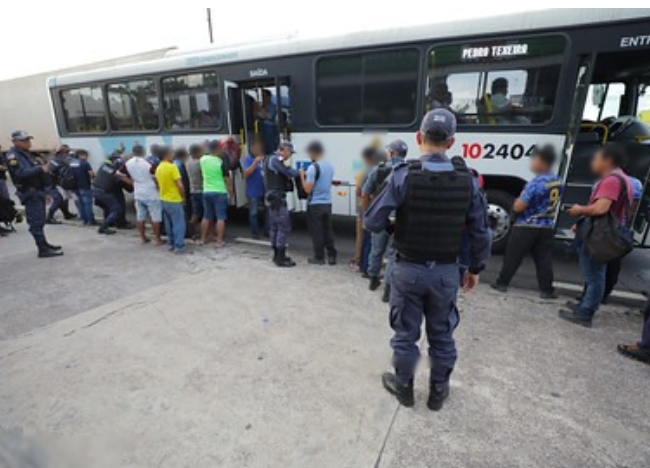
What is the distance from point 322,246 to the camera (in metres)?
5.14

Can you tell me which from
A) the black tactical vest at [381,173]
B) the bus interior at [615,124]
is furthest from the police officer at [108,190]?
the bus interior at [615,124]

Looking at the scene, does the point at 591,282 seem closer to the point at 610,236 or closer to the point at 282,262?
the point at 610,236

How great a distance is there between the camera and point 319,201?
490cm

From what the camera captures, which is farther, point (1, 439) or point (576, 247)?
point (576, 247)

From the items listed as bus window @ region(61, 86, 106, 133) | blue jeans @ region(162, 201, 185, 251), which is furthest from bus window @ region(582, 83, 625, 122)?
bus window @ region(61, 86, 106, 133)

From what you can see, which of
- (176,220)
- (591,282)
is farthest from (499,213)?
(176,220)

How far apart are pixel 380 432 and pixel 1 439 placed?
2357 millimetres

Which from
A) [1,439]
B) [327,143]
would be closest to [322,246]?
[327,143]

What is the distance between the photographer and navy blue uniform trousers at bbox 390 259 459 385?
7.35 feet

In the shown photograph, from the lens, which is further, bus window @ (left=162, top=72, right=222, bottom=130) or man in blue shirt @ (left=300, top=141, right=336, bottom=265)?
bus window @ (left=162, top=72, right=222, bottom=130)

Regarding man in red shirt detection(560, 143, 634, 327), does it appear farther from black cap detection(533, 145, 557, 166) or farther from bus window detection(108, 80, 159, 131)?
bus window detection(108, 80, 159, 131)

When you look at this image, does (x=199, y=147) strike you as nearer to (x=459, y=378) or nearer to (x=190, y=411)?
(x=190, y=411)

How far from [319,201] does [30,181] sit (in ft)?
13.9

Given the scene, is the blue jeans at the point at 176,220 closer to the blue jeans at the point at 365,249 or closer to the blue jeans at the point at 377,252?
the blue jeans at the point at 365,249
